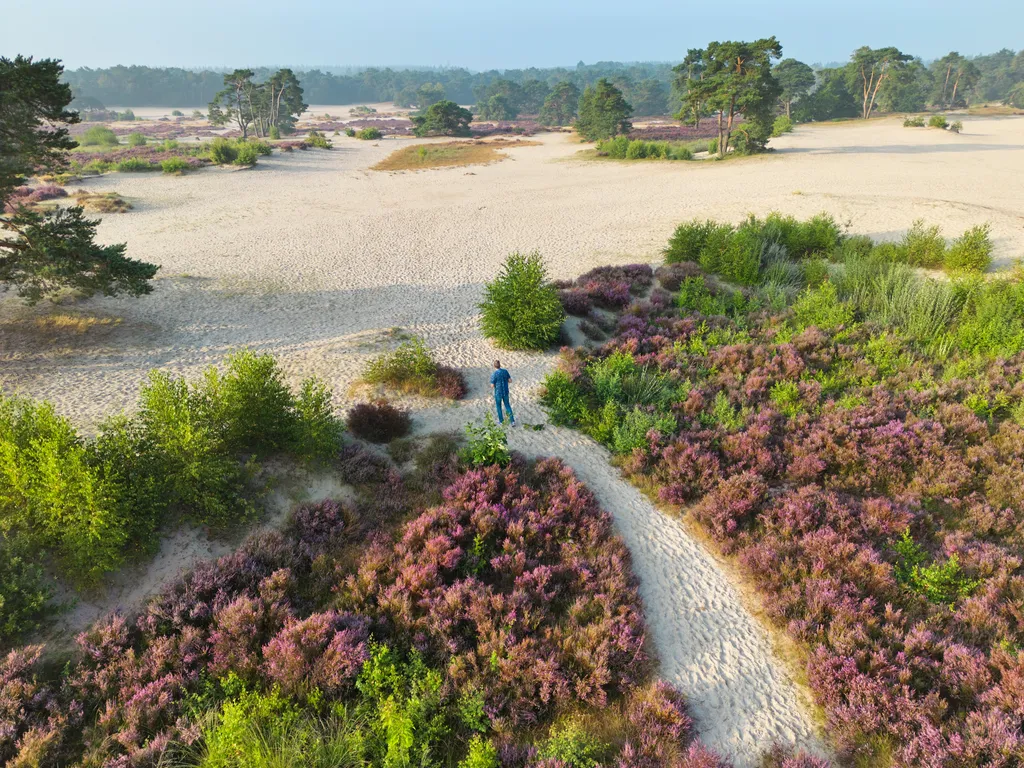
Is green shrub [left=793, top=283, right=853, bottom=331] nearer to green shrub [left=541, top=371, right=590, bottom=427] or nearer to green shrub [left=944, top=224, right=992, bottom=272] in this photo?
green shrub [left=944, top=224, right=992, bottom=272]

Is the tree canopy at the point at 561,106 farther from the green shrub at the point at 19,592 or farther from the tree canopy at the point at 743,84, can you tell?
the green shrub at the point at 19,592

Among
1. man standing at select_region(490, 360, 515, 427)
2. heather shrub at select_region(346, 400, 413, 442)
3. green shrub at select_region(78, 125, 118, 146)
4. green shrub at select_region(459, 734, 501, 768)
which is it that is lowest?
green shrub at select_region(459, 734, 501, 768)

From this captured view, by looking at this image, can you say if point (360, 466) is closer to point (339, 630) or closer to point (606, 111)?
point (339, 630)

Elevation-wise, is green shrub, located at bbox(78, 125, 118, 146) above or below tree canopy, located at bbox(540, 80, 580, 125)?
below

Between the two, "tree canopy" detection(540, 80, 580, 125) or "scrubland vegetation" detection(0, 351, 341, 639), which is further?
"tree canopy" detection(540, 80, 580, 125)

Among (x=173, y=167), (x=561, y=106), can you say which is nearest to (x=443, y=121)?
(x=561, y=106)

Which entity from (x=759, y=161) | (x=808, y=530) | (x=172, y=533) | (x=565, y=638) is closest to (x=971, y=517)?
(x=808, y=530)

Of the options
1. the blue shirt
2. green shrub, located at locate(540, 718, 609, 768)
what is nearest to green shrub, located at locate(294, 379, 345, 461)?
the blue shirt

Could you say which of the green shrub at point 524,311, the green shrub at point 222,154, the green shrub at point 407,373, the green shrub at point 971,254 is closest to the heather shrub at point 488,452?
the green shrub at point 407,373
